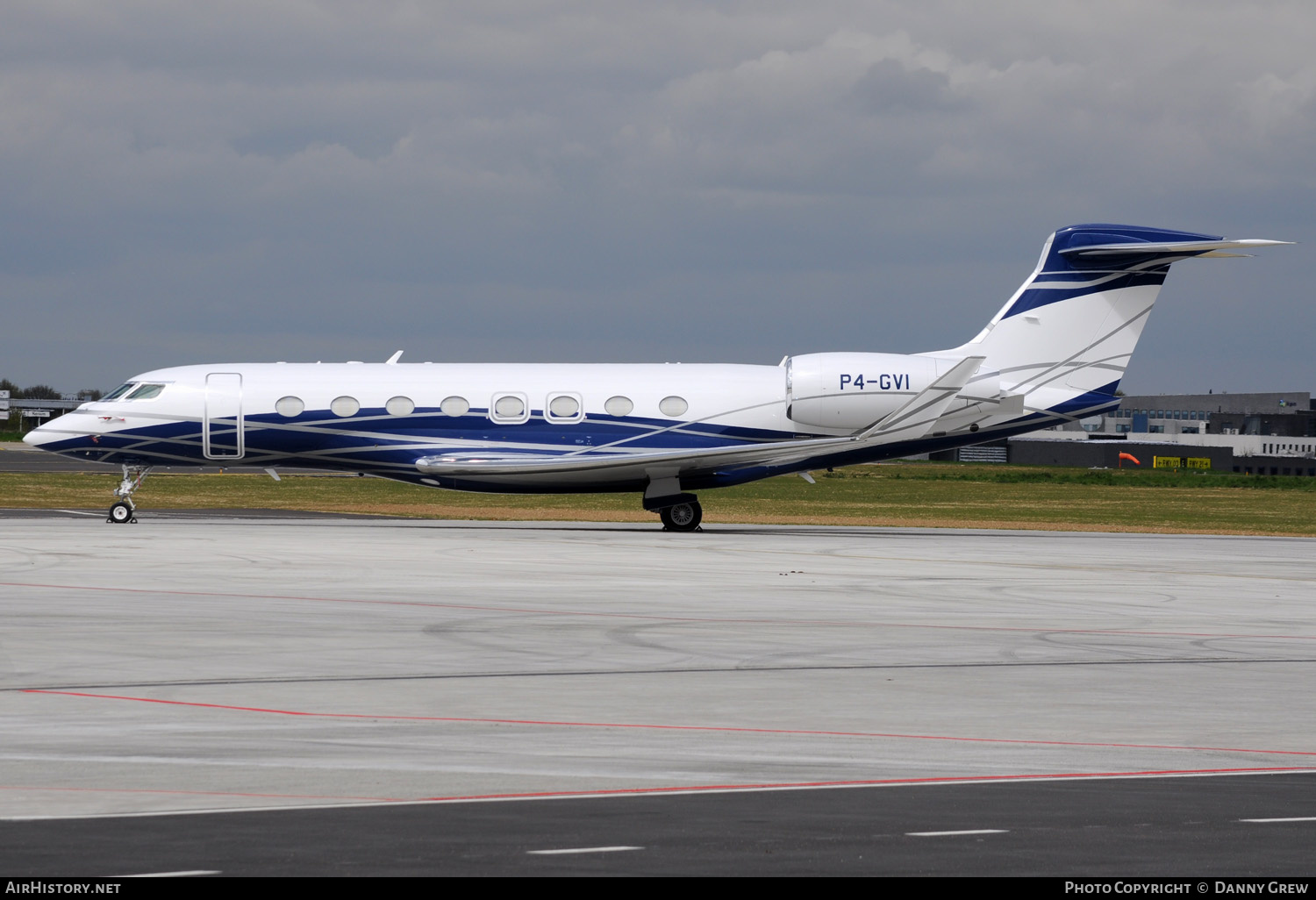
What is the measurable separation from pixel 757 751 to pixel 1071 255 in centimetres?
3075

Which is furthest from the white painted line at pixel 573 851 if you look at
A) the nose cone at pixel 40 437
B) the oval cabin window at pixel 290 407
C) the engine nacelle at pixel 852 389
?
the nose cone at pixel 40 437

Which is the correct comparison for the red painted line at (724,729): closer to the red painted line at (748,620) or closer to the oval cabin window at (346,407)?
the red painted line at (748,620)

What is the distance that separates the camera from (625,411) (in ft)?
124

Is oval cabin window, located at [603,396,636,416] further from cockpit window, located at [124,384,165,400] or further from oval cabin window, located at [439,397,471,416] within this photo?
cockpit window, located at [124,384,165,400]

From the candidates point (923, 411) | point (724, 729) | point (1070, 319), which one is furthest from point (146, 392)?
point (724, 729)

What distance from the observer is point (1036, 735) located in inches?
467

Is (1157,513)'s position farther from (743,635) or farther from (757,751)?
(757,751)

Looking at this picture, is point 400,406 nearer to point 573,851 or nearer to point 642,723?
point 642,723

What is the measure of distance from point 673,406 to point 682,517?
3.20 metres

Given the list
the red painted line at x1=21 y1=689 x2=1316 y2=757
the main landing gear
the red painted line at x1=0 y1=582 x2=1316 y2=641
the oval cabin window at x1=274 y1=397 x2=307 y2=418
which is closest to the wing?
the oval cabin window at x1=274 y1=397 x2=307 y2=418

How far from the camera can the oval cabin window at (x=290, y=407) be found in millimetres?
37438

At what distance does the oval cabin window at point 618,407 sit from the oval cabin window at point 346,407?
6.08 metres
